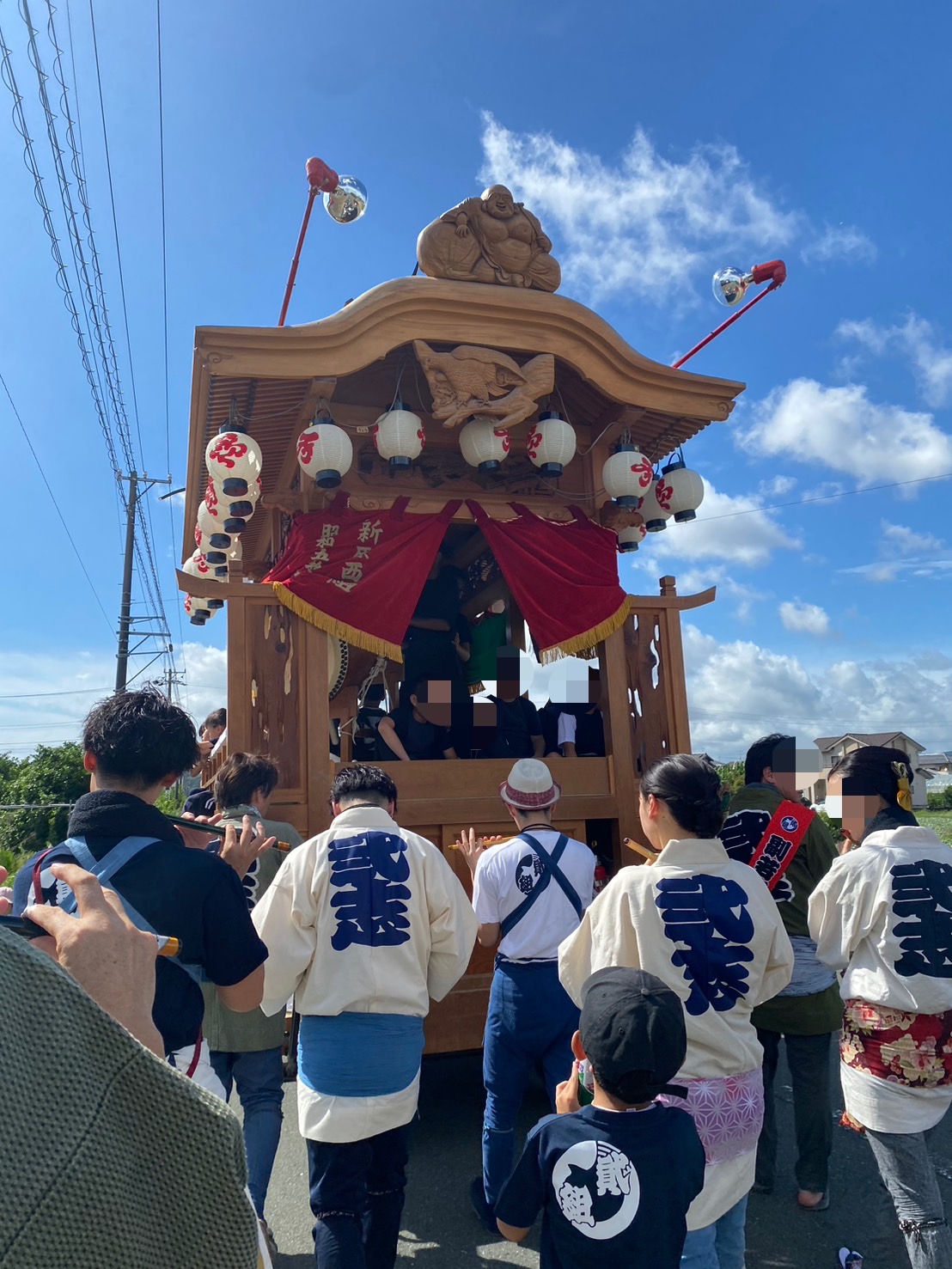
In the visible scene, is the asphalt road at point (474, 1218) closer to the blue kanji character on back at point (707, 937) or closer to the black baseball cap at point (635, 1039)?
the blue kanji character on back at point (707, 937)

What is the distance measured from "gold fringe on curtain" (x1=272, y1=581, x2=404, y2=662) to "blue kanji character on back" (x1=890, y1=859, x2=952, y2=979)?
3.05m

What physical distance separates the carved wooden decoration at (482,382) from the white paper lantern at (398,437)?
18cm

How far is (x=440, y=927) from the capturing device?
9.34 ft

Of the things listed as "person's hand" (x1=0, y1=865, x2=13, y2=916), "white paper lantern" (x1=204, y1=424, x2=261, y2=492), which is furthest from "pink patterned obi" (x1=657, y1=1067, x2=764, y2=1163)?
"white paper lantern" (x1=204, y1=424, x2=261, y2=492)

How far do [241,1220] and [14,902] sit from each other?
1.35 meters

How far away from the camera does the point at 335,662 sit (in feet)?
17.2

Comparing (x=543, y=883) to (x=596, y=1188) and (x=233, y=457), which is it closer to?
(x=596, y=1188)

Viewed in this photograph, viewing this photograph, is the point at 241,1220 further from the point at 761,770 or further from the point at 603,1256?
the point at 761,770

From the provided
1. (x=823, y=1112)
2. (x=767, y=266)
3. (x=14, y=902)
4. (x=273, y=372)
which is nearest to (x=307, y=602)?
(x=273, y=372)

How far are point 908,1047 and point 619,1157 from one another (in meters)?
1.41

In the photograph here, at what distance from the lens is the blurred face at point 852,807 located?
9.58 feet

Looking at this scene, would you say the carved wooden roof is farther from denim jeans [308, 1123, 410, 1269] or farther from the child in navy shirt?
the child in navy shirt

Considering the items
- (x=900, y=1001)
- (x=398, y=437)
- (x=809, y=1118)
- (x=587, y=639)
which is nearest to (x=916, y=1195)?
(x=900, y=1001)

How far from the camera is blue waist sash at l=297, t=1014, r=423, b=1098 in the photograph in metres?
2.59
